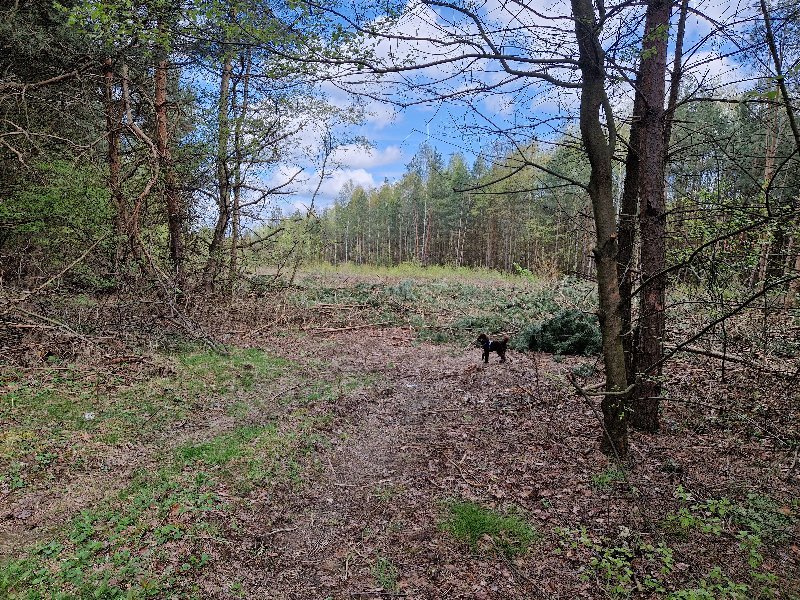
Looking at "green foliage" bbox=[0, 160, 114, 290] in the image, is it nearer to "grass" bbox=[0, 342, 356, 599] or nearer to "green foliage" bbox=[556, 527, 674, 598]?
"grass" bbox=[0, 342, 356, 599]

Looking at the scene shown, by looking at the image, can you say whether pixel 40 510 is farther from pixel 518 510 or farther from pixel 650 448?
pixel 650 448

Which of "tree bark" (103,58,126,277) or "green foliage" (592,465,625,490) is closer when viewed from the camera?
"green foliage" (592,465,625,490)

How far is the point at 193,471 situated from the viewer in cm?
504

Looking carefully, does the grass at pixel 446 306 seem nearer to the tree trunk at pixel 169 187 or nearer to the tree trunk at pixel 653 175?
the tree trunk at pixel 169 187

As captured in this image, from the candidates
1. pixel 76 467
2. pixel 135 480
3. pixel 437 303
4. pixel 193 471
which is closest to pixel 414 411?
pixel 193 471

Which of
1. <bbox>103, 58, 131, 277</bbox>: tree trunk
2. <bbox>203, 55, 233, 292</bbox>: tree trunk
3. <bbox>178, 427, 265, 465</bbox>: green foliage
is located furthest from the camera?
<bbox>203, 55, 233, 292</bbox>: tree trunk

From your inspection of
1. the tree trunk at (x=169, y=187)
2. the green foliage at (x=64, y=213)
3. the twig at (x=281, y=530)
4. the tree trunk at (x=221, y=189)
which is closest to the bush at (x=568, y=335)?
the twig at (x=281, y=530)

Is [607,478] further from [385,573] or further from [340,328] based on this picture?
[340,328]

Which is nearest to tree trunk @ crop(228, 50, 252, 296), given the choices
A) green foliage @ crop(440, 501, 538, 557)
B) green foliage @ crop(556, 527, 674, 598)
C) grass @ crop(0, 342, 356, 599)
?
grass @ crop(0, 342, 356, 599)

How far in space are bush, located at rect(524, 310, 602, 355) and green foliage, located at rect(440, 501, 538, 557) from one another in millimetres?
6305

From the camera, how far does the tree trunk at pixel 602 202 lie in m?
3.88

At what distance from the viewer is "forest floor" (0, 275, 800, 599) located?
3.50m

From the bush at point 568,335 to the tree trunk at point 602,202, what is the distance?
5228 millimetres

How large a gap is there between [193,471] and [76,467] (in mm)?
1288
